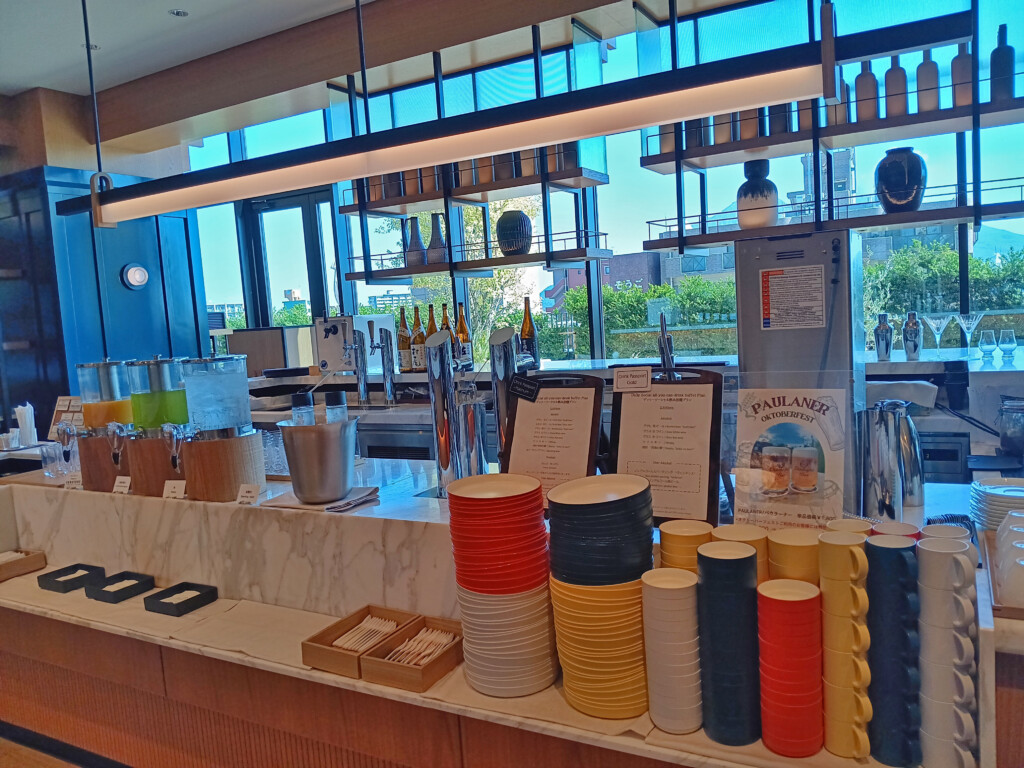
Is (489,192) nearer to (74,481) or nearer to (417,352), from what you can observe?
(417,352)

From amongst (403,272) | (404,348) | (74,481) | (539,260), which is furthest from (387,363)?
(74,481)

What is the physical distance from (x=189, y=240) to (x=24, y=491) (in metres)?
4.51

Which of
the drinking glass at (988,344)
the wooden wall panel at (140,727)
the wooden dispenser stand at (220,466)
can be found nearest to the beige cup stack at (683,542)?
the wooden wall panel at (140,727)

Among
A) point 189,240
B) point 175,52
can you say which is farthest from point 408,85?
point 189,240

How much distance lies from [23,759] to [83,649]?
2.25 ft

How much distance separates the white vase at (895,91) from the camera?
3721 millimetres

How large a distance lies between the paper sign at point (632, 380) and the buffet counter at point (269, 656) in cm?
47

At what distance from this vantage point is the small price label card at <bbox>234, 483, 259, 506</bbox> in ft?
6.12

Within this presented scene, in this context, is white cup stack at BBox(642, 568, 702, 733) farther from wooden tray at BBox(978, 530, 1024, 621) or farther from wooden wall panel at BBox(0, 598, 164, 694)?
wooden wall panel at BBox(0, 598, 164, 694)

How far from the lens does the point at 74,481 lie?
2.36m

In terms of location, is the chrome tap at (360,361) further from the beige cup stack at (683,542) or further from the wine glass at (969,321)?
the beige cup stack at (683,542)

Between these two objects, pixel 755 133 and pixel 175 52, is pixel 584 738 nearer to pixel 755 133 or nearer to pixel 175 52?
pixel 755 133

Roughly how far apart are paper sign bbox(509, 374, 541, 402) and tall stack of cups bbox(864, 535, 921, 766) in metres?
0.76


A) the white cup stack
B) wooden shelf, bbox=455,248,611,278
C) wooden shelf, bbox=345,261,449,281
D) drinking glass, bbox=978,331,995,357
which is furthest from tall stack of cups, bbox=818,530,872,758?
wooden shelf, bbox=345,261,449,281
